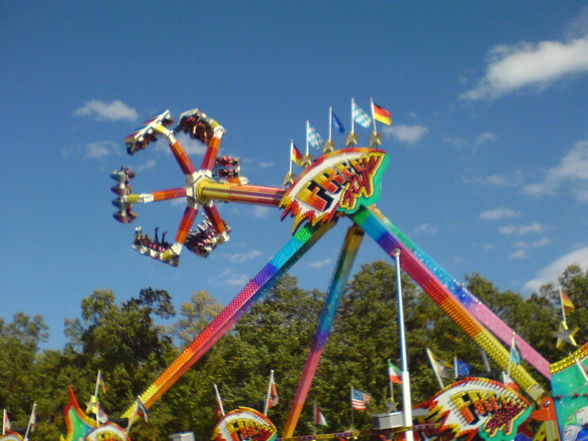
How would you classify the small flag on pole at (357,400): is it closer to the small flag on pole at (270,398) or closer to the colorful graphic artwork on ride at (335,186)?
the small flag on pole at (270,398)

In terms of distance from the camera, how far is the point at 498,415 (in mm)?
12875

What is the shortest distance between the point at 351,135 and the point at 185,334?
86.4 ft

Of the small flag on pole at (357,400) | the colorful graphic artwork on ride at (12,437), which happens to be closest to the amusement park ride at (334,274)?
the small flag on pole at (357,400)

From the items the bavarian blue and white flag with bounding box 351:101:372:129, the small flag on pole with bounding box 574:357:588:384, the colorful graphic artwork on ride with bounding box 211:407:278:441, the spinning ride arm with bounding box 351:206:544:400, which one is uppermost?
the bavarian blue and white flag with bounding box 351:101:372:129

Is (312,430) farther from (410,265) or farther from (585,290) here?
(585,290)

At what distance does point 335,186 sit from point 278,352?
1130 centimetres

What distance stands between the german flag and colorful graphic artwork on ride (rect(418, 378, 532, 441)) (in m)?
10.1

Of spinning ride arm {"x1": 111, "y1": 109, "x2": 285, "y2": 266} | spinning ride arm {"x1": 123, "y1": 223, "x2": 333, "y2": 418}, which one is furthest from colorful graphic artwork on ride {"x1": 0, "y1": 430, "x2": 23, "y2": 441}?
spinning ride arm {"x1": 111, "y1": 109, "x2": 285, "y2": 266}

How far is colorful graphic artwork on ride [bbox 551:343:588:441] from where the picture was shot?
12.4m

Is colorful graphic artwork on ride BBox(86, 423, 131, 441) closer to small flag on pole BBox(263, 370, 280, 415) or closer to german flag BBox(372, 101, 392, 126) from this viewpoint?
small flag on pole BBox(263, 370, 280, 415)

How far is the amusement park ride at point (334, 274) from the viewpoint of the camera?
12898 millimetres

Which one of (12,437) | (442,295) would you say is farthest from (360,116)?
(12,437)

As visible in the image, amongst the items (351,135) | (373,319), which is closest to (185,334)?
(373,319)

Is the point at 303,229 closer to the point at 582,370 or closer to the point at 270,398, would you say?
the point at 270,398
